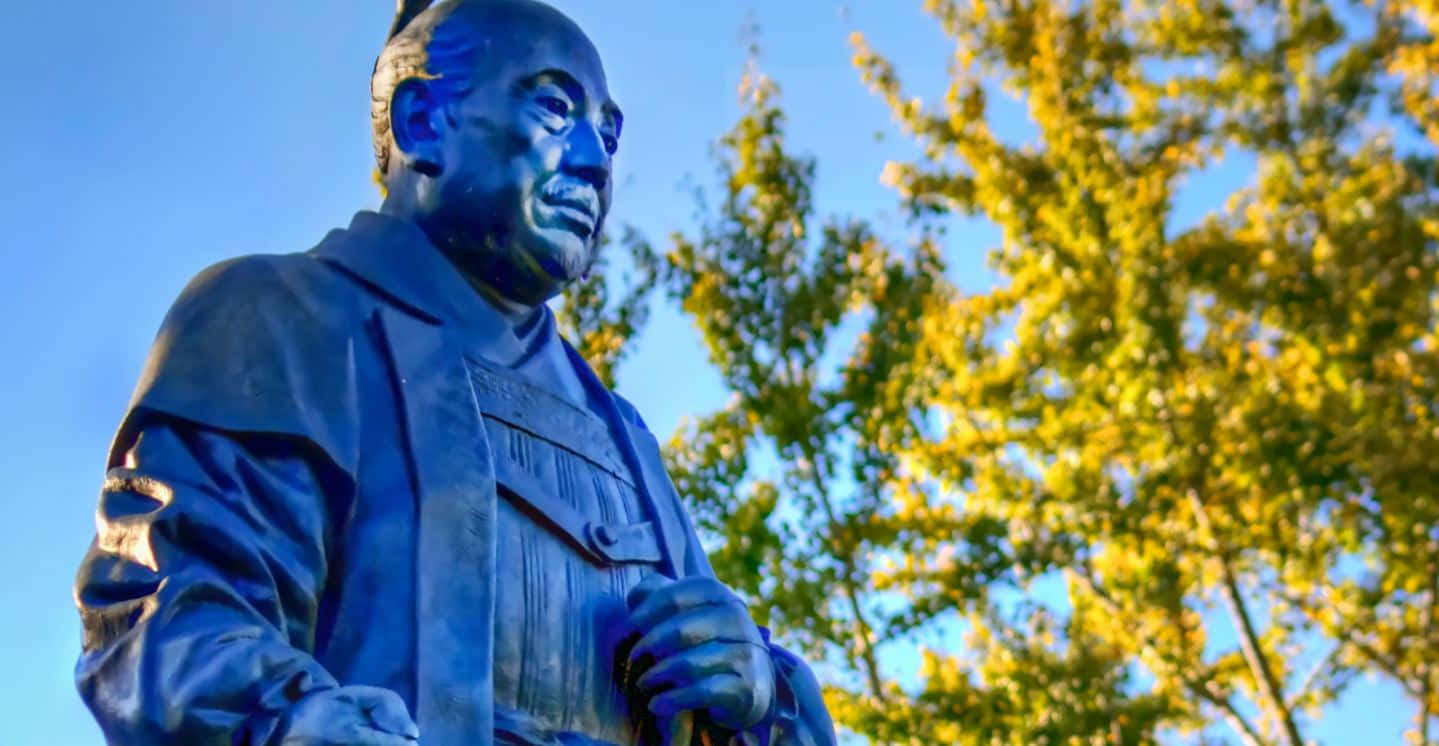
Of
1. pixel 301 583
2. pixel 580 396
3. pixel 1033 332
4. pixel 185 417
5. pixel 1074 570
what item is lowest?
pixel 301 583

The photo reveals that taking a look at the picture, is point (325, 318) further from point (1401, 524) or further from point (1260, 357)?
point (1260, 357)

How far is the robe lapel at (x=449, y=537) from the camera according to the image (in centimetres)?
262

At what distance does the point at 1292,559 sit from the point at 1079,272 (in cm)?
339

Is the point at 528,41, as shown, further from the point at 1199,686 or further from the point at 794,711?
the point at 1199,686

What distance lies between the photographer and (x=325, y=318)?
3.06m

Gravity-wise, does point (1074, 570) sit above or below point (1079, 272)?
below

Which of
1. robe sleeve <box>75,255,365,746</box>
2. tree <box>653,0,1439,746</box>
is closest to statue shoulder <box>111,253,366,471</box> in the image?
robe sleeve <box>75,255,365,746</box>

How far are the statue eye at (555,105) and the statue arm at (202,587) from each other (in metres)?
1.04

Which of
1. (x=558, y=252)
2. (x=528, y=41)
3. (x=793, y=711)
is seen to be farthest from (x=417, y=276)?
(x=793, y=711)

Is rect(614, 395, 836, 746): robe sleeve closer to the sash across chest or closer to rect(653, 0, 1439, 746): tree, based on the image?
the sash across chest

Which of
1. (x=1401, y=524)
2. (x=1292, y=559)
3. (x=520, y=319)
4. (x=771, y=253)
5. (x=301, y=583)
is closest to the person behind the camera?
(x=301, y=583)

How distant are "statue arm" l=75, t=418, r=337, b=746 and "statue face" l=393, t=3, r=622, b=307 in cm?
78

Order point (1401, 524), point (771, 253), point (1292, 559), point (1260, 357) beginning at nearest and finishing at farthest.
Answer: point (771, 253) < point (1401, 524) < point (1292, 559) < point (1260, 357)

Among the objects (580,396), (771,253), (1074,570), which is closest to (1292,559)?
(1074,570)
